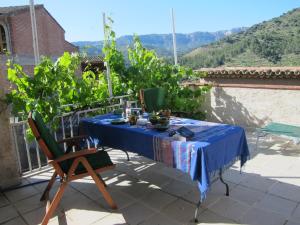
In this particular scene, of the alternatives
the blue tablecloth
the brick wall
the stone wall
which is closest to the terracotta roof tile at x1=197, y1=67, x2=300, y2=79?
the stone wall

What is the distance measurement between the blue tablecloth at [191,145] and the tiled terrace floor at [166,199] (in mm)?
437

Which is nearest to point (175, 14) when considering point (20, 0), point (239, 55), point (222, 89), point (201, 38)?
point (222, 89)

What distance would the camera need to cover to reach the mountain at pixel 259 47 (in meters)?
12.7

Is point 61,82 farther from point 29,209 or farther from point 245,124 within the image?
point 245,124

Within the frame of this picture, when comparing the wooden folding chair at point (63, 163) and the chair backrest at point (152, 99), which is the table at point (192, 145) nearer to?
the wooden folding chair at point (63, 163)

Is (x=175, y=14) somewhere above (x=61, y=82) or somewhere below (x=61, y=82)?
above

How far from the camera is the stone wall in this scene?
566 cm

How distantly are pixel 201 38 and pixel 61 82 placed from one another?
1050 inches

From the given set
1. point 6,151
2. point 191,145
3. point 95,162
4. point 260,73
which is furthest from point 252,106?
point 6,151

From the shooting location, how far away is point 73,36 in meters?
7.53

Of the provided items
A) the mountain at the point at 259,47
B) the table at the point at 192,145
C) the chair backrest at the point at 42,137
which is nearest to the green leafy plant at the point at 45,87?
the table at the point at 192,145

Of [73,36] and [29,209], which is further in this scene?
[73,36]

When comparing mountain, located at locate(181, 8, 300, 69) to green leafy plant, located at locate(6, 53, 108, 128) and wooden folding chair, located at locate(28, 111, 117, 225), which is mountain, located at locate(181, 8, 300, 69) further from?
wooden folding chair, located at locate(28, 111, 117, 225)

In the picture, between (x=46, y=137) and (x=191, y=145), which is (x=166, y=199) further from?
(x=46, y=137)
